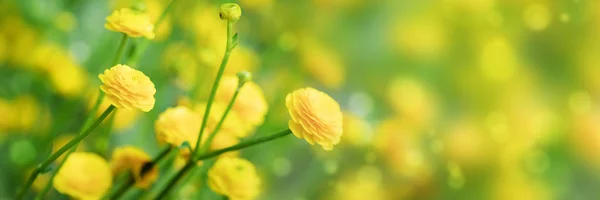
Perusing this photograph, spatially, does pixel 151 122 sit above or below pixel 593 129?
below

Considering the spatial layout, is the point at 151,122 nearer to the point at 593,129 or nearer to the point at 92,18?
the point at 92,18

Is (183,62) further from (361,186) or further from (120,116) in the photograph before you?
(361,186)

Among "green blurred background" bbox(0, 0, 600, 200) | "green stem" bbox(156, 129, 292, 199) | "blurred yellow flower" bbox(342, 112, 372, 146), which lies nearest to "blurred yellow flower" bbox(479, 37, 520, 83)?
"green blurred background" bbox(0, 0, 600, 200)

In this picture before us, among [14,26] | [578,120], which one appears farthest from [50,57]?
[578,120]

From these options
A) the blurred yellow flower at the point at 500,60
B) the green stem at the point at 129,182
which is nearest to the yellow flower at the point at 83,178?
the green stem at the point at 129,182

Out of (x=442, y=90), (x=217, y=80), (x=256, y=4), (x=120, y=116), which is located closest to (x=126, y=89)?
(x=217, y=80)

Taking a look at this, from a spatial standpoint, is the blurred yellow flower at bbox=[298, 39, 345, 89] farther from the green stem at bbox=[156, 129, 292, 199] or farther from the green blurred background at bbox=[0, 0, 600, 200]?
the green stem at bbox=[156, 129, 292, 199]
